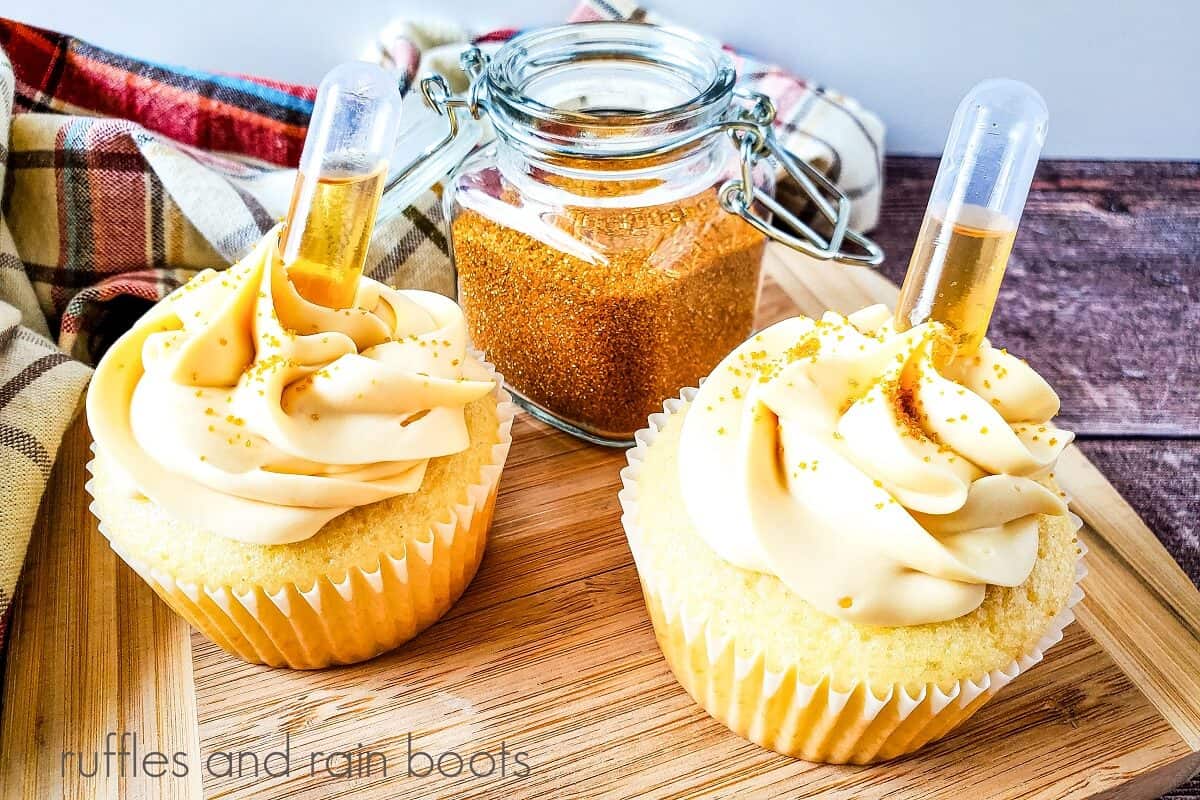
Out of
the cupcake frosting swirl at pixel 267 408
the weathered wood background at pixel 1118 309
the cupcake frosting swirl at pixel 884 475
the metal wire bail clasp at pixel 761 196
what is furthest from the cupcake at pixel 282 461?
the weathered wood background at pixel 1118 309

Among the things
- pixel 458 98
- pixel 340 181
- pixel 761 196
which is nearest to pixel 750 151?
pixel 761 196

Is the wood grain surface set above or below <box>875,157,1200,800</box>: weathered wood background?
below

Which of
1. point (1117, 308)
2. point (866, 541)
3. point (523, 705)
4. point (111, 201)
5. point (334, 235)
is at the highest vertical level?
point (334, 235)

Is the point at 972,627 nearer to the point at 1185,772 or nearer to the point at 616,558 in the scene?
the point at 1185,772

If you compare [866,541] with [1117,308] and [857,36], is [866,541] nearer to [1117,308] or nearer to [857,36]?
[1117,308]

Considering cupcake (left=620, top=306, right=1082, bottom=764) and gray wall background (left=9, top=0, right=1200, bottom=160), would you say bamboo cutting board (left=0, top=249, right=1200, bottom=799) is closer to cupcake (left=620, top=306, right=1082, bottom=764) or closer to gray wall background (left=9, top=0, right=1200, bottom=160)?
cupcake (left=620, top=306, right=1082, bottom=764)

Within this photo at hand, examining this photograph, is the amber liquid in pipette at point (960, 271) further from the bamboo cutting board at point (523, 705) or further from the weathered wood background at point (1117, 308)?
the weathered wood background at point (1117, 308)

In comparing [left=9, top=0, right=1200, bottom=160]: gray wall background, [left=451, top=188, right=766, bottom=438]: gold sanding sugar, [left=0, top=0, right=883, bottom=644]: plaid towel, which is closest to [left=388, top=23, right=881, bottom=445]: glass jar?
[left=451, top=188, right=766, bottom=438]: gold sanding sugar
